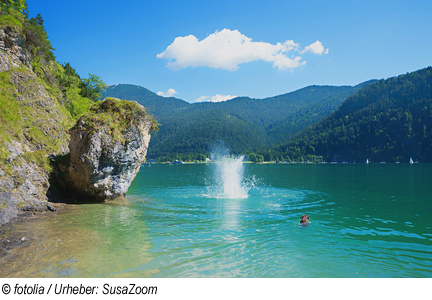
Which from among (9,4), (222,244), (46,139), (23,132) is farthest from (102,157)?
(9,4)

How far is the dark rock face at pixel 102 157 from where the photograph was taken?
66.8 ft

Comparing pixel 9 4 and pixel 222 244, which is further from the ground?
pixel 9 4

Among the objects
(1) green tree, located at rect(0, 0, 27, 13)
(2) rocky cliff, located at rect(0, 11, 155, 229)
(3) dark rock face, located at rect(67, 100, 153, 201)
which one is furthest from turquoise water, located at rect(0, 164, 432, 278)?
(1) green tree, located at rect(0, 0, 27, 13)

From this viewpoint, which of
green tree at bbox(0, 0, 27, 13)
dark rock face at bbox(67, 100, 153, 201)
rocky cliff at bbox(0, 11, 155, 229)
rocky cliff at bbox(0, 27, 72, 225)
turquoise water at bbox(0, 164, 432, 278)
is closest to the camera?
turquoise water at bbox(0, 164, 432, 278)

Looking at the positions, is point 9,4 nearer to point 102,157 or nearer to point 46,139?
point 46,139

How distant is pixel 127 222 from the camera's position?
15789mm

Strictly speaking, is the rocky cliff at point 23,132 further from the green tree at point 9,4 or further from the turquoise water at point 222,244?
the green tree at point 9,4

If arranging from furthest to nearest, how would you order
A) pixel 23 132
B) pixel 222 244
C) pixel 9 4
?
pixel 9 4
pixel 23 132
pixel 222 244

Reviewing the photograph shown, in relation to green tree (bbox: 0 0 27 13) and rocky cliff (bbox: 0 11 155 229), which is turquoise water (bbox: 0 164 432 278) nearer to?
rocky cliff (bbox: 0 11 155 229)

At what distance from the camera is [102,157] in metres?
20.6

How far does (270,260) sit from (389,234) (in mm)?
7816

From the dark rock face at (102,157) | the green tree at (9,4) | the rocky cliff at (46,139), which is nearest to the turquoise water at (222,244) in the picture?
the dark rock face at (102,157)

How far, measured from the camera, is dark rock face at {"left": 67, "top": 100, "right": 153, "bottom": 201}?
20375 millimetres

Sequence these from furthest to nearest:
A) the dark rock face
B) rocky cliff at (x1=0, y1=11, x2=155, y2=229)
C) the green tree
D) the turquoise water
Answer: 1. the green tree
2. the dark rock face
3. rocky cliff at (x1=0, y1=11, x2=155, y2=229)
4. the turquoise water
